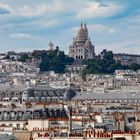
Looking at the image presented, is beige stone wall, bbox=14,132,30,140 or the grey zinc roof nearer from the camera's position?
beige stone wall, bbox=14,132,30,140

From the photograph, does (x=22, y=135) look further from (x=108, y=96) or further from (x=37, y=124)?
(x=108, y=96)

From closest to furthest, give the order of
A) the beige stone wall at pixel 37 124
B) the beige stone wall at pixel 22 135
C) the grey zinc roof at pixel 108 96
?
1. the beige stone wall at pixel 22 135
2. the beige stone wall at pixel 37 124
3. the grey zinc roof at pixel 108 96

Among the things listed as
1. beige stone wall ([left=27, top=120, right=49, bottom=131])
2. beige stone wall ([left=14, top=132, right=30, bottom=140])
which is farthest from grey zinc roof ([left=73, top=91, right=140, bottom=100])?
beige stone wall ([left=14, top=132, right=30, bottom=140])

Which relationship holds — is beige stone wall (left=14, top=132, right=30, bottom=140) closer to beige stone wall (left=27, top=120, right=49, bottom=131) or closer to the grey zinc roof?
beige stone wall (left=27, top=120, right=49, bottom=131)

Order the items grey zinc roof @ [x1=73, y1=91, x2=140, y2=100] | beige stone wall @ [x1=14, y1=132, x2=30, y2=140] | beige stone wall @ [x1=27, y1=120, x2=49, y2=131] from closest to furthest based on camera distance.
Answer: beige stone wall @ [x1=14, y1=132, x2=30, y2=140] < beige stone wall @ [x1=27, y1=120, x2=49, y2=131] < grey zinc roof @ [x1=73, y1=91, x2=140, y2=100]

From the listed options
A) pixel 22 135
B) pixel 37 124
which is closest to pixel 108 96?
pixel 37 124

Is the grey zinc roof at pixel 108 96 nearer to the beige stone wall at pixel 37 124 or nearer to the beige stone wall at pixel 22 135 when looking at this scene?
the beige stone wall at pixel 37 124

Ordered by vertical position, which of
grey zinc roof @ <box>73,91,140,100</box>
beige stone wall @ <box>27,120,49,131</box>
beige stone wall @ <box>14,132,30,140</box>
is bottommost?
beige stone wall @ <box>14,132,30,140</box>

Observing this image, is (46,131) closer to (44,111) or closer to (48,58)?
(44,111)

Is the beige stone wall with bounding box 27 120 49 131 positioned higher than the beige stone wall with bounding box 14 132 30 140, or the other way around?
the beige stone wall with bounding box 27 120 49 131

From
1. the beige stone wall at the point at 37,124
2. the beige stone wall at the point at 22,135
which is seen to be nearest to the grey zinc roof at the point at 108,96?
the beige stone wall at the point at 37,124

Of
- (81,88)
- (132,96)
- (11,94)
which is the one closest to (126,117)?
(132,96)
